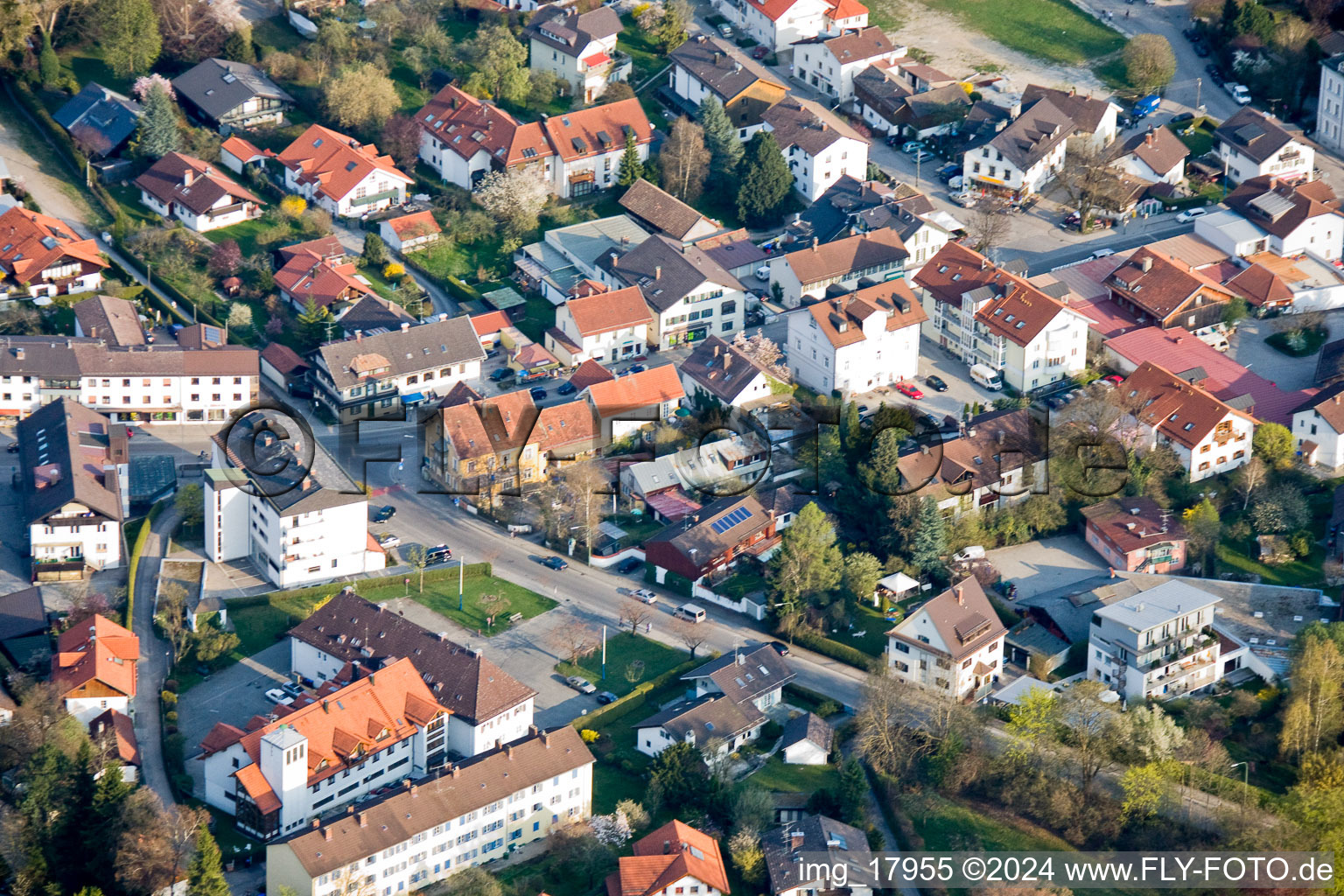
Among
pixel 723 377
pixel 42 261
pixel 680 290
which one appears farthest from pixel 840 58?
pixel 42 261

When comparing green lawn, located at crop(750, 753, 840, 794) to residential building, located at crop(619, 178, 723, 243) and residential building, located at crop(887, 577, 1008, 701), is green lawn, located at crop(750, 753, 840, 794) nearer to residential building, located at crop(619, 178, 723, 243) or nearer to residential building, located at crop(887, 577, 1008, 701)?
residential building, located at crop(887, 577, 1008, 701)

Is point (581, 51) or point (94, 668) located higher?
point (581, 51)

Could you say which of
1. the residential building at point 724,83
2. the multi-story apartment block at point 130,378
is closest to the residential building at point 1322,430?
the residential building at point 724,83

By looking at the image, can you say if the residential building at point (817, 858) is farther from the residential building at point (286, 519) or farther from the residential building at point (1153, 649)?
the residential building at point (286, 519)

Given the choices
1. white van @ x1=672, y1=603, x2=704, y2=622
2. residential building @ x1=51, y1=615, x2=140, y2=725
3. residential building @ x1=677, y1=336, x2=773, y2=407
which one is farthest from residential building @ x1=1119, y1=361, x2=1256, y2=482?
residential building @ x1=51, y1=615, x2=140, y2=725

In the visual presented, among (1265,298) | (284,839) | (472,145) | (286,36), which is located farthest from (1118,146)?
(284,839)

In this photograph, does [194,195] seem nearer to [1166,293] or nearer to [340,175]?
[340,175]
